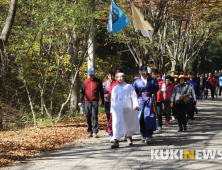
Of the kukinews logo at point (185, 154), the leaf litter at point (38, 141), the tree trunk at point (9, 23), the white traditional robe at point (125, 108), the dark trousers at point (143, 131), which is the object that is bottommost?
the kukinews logo at point (185, 154)

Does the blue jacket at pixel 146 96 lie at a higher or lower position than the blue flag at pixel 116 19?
lower

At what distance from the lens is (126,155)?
695 centimetres

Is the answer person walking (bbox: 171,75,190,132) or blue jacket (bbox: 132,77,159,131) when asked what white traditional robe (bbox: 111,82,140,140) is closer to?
blue jacket (bbox: 132,77,159,131)

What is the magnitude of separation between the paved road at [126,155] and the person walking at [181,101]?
40 centimetres

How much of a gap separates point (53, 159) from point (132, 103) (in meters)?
2.61

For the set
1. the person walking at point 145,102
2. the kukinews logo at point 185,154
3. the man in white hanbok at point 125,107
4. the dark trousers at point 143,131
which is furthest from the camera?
the person walking at point 145,102

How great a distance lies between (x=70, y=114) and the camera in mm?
15227

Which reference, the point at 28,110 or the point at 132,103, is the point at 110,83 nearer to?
the point at 132,103

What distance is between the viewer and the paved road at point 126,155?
6.06 meters

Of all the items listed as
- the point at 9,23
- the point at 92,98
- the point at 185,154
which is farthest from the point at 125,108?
the point at 9,23

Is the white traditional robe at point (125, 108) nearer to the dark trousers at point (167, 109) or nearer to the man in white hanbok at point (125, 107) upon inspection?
the man in white hanbok at point (125, 107)

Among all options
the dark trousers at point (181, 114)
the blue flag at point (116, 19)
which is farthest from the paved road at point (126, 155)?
the blue flag at point (116, 19)

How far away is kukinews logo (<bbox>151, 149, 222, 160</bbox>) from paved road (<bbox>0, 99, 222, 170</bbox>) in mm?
201

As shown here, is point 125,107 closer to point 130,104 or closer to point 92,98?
point 130,104
